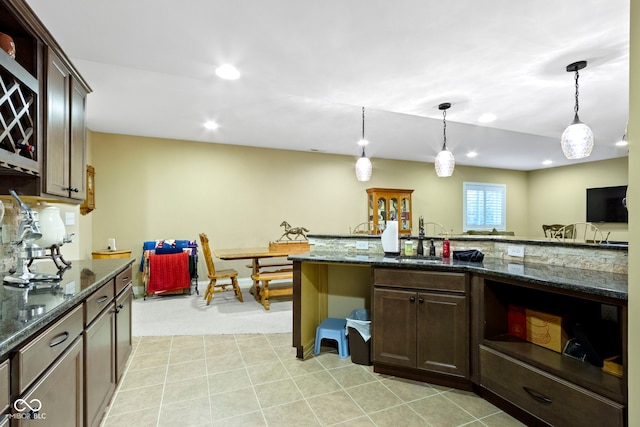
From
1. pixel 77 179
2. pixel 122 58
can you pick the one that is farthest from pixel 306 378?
pixel 122 58

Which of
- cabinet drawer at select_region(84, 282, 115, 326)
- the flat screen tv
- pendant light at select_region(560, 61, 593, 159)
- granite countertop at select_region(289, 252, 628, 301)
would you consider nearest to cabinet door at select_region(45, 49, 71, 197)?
cabinet drawer at select_region(84, 282, 115, 326)

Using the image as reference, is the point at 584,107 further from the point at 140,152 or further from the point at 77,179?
the point at 140,152

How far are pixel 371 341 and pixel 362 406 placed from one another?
525 millimetres

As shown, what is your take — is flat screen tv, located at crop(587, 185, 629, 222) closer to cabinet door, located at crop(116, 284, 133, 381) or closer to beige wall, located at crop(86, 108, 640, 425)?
beige wall, located at crop(86, 108, 640, 425)

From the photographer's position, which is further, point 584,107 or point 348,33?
point 584,107

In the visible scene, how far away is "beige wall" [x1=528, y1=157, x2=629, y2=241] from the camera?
268 inches

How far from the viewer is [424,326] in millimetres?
2160

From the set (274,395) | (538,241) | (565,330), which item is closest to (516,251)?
(538,241)

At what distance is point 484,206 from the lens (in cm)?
789

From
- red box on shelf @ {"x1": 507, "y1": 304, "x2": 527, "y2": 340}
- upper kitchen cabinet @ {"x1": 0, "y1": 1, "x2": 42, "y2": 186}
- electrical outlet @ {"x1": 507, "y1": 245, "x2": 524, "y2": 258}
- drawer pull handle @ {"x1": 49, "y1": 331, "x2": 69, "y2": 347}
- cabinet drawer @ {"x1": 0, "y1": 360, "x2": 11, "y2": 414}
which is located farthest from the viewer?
electrical outlet @ {"x1": 507, "y1": 245, "x2": 524, "y2": 258}

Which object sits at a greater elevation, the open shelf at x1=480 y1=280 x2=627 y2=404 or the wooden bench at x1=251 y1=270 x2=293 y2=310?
the open shelf at x1=480 y1=280 x2=627 y2=404

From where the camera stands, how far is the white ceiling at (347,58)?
1.72 metres

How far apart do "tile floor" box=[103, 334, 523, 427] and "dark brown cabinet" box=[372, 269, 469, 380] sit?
168mm

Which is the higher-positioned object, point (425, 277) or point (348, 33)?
point (348, 33)
